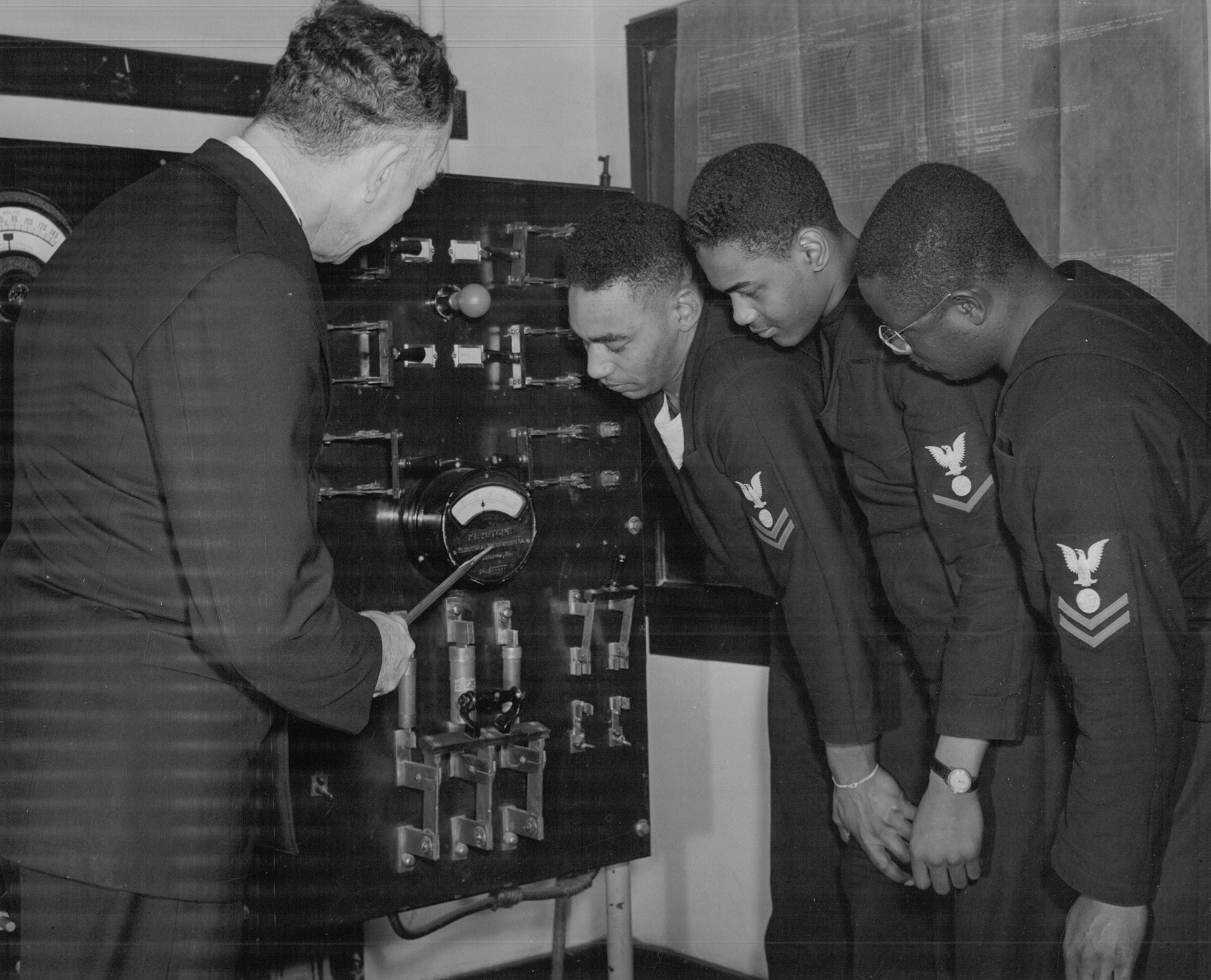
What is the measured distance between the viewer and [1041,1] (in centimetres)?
232

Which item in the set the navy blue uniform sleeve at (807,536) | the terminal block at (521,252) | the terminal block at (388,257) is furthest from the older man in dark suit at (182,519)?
the navy blue uniform sleeve at (807,536)

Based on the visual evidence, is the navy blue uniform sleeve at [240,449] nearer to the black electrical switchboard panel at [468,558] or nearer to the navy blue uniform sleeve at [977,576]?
the black electrical switchboard panel at [468,558]

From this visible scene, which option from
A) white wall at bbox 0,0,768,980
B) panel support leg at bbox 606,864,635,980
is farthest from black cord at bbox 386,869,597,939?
white wall at bbox 0,0,768,980

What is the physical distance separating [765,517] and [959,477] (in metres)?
0.35

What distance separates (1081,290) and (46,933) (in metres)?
1.66

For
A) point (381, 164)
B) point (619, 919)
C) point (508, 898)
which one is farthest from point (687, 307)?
point (619, 919)

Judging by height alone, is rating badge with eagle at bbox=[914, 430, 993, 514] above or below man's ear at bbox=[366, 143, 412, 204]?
below

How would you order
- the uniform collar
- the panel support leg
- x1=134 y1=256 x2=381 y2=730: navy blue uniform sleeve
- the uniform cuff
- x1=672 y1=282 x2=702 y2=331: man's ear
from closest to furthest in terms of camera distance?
x1=134 y1=256 x2=381 y2=730: navy blue uniform sleeve < the uniform collar < the uniform cuff < x1=672 y1=282 x2=702 y2=331: man's ear < the panel support leg

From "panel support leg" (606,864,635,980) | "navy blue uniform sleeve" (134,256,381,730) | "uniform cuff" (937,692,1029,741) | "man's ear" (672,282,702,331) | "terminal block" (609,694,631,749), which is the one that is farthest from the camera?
"panel support leg" (606,864,635,980)

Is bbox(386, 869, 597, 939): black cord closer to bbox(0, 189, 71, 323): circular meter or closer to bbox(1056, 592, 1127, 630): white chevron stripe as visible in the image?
bbox(1056, 592, 1127, 630): white chevron stripe

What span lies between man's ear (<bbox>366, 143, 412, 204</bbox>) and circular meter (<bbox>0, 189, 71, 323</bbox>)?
2.06 ft

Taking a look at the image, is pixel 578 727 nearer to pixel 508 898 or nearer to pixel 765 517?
pixel 508 898

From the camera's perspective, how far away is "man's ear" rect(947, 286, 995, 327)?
176 centimetres

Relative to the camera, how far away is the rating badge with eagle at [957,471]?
6.21 feet
